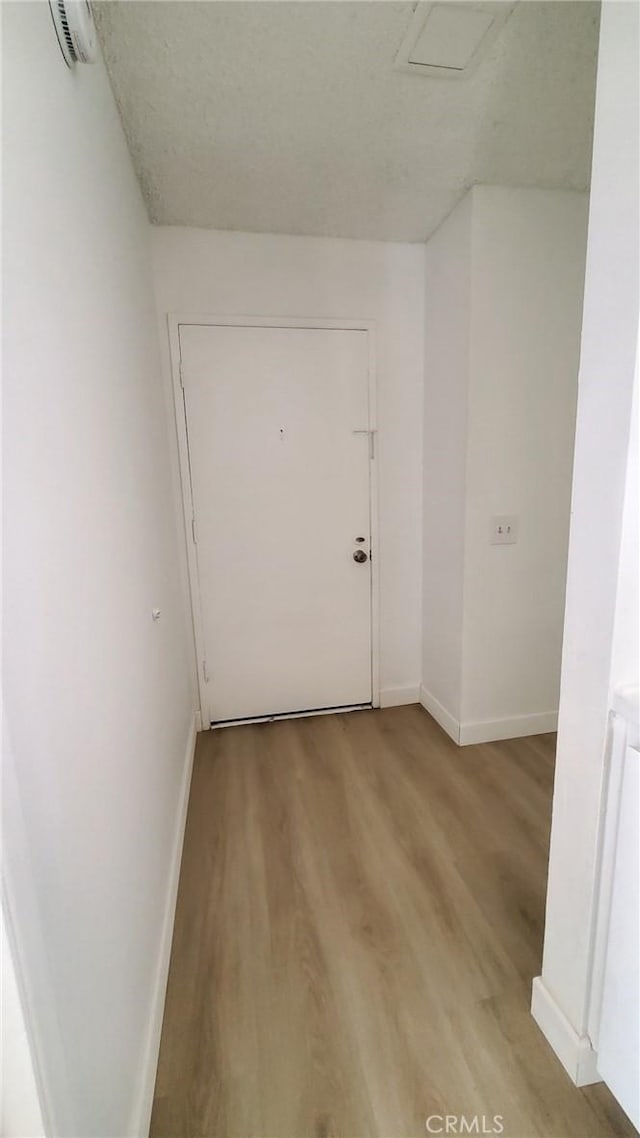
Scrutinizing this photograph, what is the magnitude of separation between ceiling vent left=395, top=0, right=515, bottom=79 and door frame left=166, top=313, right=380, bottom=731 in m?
1.05

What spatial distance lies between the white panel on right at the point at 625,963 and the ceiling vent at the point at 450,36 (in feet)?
6.02

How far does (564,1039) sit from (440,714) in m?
1.52

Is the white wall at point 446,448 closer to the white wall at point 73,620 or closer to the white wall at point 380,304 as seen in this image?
the white wall at point 380,304

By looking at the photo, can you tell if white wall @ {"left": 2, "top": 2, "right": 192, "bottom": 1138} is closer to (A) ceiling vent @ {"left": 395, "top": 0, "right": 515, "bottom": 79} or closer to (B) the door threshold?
(A) ceiling vent @ {"left": 395, "top": 0, "right": 515, "bottom": 79}

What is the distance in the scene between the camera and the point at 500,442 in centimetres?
216

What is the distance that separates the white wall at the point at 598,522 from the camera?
0.81 metres

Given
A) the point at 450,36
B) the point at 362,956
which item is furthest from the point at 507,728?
the point at 450,36

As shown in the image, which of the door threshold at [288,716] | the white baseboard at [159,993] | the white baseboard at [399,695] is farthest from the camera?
the white baseboard at [399,695]

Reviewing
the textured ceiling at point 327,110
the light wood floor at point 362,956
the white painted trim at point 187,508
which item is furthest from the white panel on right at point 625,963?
the white painted trim at point 187,508

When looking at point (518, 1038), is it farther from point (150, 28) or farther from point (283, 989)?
point (150, 28)

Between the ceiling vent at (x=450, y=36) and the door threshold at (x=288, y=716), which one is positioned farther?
the door threshold at (x=288, y=716)

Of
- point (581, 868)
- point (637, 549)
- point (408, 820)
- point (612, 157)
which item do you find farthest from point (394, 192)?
point (408, 820)

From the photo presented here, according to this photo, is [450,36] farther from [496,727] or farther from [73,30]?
[496,727]
